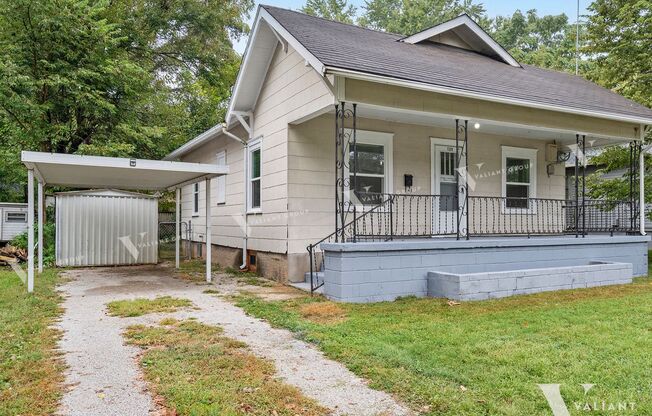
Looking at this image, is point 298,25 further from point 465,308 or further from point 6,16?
point 6,16

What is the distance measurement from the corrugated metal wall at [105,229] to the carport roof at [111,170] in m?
1.67

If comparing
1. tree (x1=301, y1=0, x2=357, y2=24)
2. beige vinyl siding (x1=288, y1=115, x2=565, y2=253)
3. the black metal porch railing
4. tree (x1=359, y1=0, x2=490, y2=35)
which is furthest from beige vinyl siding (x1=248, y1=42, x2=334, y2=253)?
tree (x1=301, y1=0, x2=357, y2=24)

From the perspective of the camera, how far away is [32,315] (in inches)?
235

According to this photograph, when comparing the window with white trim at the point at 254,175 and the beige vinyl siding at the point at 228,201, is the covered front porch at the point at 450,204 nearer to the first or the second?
the window with white trim at the point at 254,175

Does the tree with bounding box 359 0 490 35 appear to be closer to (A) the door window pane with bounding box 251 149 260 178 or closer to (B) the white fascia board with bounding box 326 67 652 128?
(B) the white fascia board with bounding box 326 67 652 128

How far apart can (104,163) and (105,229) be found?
5690mm

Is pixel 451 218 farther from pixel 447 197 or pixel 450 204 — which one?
pixel 447 197

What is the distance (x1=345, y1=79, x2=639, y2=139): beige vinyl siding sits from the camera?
746 centimetres

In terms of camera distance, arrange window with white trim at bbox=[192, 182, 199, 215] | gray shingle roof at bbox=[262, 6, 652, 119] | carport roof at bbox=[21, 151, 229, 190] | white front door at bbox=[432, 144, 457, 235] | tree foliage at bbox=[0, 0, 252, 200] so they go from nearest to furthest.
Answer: carport roof at bbox=[21, 151, 229, 190] < gray shingle roof at bbox=[262, 6, 652, 119] < white front door at bbox=[432, 144, 457, 235] < tree foliage at bbox=[0, 0, 252, 200] < window with white trim at bbox=[192, 182, 199, 215]

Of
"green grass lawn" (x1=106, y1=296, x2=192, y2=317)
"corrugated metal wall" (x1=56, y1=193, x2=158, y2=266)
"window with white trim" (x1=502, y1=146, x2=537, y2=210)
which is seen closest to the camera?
"green grass lawn" (x1=106, y1=296, x2=192, y2=317)

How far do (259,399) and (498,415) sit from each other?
1587 mm

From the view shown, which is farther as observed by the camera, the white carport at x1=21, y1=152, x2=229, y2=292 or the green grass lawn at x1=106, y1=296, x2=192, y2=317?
the white carport at x1=21, y1=152, x2=229, y2=292

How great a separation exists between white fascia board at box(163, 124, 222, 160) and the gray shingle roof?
346cm

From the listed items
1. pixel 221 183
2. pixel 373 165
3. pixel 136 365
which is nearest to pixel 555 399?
pixel 136 365
